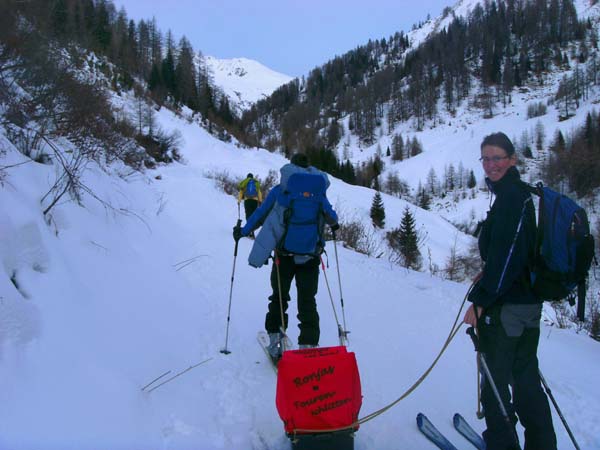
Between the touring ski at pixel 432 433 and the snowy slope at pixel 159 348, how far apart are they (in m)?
0.06

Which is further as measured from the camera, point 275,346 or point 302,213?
point 275,346

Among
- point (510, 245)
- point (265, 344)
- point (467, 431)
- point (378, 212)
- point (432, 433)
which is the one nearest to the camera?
point (510, 245)

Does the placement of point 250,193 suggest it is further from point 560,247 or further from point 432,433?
point 560,247

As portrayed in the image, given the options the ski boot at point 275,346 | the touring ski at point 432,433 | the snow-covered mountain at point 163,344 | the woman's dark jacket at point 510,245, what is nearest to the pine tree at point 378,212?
the snow-covered mountain at point 163,344

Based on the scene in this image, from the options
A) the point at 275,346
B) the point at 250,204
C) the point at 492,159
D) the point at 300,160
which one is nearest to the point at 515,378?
the point at 492,159

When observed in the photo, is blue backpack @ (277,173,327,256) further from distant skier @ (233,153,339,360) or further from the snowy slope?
the snowy slope

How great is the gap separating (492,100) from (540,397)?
111m

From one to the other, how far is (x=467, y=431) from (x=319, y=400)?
1.30 metres

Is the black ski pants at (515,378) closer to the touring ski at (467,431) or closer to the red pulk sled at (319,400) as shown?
the touring ski at (467,431)

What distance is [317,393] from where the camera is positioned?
2.19m

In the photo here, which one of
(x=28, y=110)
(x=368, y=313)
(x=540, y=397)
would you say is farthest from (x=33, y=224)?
(x=368, y=313)

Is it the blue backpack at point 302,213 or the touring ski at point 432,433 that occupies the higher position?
the blue backpack at point 302,213

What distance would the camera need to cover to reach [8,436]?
5.65 feet

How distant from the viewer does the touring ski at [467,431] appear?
2.59m
